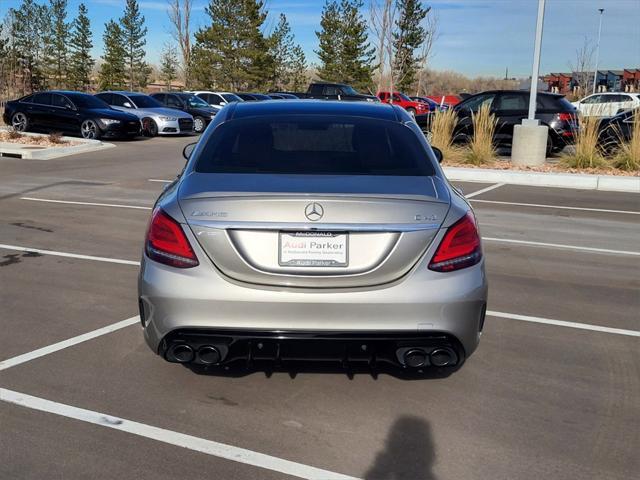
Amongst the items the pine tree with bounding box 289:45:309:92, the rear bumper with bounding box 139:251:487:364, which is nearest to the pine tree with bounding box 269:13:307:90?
the pine tree with bounding box 289:45:309:92

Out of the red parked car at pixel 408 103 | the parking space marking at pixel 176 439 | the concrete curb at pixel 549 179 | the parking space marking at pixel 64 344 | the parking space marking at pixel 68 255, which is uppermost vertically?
the red parked car at pixel 408 103

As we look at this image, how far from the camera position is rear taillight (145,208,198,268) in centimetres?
356

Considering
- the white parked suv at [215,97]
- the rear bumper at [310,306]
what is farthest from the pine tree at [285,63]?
the rear bumper at [310,306]

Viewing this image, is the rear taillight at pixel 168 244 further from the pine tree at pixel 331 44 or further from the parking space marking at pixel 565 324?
the pine tree at pixel 331 44

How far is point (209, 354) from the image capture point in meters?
3.61

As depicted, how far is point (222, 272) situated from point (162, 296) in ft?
1.10

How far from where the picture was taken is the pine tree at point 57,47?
54875 millimetres

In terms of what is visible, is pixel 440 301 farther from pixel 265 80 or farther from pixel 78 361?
pixel 265 80

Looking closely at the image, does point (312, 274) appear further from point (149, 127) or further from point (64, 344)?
point (149, 127)

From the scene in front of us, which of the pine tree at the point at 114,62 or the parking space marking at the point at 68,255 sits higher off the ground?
the pine tree at the point at 114,62

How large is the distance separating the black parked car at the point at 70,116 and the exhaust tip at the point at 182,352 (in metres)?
19.6

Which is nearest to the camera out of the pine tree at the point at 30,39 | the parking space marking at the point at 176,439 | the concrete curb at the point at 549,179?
the parking space marking at the point at 176,439

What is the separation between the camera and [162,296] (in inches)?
140

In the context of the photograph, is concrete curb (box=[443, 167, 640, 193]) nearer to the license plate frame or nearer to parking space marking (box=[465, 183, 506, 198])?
parking space marking (box=[465, 183, 506, 198])
